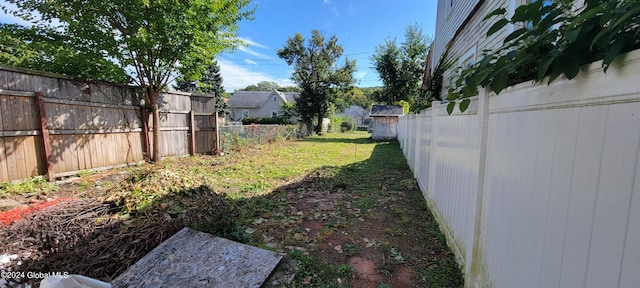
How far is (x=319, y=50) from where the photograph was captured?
68.6 feet

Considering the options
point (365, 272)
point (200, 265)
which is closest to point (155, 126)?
point (200, 265)

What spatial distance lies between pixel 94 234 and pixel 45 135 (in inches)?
162

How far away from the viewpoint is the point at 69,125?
571 cm

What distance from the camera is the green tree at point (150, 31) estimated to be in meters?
5.68

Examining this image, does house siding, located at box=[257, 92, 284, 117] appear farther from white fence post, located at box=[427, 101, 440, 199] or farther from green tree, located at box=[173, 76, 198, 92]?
white fence post, located at box=[427, 101, 440, 199]

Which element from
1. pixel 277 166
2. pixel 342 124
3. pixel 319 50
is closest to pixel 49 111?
pixel 277 166

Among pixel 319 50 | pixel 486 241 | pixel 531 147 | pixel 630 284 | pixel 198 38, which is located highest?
pixel 319 50

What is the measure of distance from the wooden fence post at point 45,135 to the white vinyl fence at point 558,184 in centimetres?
748

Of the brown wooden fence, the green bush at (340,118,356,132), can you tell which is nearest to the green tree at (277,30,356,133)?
the green bush at (340,118,356,132)

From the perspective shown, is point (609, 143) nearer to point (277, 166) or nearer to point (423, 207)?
point (423, 207)

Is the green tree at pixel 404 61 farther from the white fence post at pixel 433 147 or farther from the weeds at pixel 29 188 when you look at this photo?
the weeds at pixel 29 188

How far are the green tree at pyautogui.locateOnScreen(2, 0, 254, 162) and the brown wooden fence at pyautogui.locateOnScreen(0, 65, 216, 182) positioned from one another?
21.7 inches

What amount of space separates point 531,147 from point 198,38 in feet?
23.6

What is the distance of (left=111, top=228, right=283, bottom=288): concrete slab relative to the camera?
2270 millimetres
